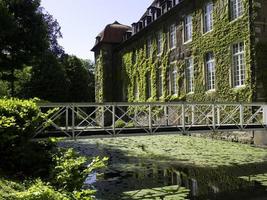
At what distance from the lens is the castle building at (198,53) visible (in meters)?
17.3

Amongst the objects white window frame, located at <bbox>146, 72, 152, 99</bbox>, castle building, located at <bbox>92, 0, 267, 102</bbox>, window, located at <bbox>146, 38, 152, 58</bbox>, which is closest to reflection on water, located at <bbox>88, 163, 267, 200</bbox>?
castle building, located at <bbox>92, 0, 267, 102</bbox>

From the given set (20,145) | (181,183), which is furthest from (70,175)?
(181,183)

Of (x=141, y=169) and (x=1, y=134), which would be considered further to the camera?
(x=141, y=169)

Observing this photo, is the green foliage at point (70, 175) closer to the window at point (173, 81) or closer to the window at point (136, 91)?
the window at point (173, 81)

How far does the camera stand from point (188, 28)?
2353 centimetres

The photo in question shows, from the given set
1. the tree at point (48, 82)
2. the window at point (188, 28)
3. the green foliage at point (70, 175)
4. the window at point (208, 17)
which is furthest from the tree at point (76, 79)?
the green foliage at point (70, 175)

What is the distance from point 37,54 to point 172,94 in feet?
31.9

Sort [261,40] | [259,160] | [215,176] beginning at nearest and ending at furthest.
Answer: [215,176], [259,160], [261,40]

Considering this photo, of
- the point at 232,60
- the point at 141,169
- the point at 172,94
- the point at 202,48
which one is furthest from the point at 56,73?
the point at 141,169

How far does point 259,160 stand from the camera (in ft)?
41.0

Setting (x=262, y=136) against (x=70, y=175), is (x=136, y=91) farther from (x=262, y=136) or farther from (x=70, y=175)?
(x=70, y=175)

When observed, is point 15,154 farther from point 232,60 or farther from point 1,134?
point 232,60

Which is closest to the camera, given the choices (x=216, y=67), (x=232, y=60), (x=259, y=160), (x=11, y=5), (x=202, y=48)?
(x=259, y=160)

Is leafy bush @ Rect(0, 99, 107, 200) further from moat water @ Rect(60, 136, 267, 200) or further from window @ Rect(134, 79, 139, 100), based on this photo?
window @ Rect(134, 79, 139, 100)
